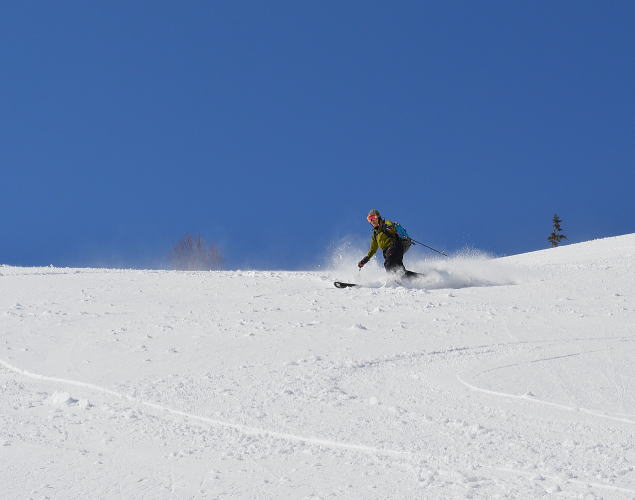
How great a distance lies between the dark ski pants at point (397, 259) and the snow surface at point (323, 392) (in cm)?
41

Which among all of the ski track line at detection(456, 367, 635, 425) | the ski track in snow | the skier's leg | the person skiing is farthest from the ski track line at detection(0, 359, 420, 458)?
the skier's leg

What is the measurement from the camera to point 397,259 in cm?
1625

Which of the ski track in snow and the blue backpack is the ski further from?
the ski track in snow

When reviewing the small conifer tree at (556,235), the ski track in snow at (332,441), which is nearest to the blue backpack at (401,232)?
the ski track in snow at (332,441)

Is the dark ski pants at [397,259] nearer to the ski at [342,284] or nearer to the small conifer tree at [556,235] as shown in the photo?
the ski at [342,284]

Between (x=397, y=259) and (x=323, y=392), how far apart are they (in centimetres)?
854

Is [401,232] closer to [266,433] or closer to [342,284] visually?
[342,284]

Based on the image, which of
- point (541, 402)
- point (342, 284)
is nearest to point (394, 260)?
point (342, 284)

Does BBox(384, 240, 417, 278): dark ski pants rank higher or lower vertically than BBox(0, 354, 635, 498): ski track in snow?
higher

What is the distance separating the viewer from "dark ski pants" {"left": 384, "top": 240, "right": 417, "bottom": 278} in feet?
53.0

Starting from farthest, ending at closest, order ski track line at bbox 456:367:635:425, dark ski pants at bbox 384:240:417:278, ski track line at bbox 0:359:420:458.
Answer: dark ski pants at bbox 384:240:417:278 < ski track line at bbox 456:367:635:425 < ski track line at bbox 0:359:420:458

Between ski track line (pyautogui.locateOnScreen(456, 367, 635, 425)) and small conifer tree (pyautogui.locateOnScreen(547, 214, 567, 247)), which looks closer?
ski track line (pyautogui.locateOnScreen(456, 367, 635, 425))

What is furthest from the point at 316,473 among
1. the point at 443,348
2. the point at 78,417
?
the point at 443,348

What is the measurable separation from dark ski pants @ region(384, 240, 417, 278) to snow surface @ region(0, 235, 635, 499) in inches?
16.2
